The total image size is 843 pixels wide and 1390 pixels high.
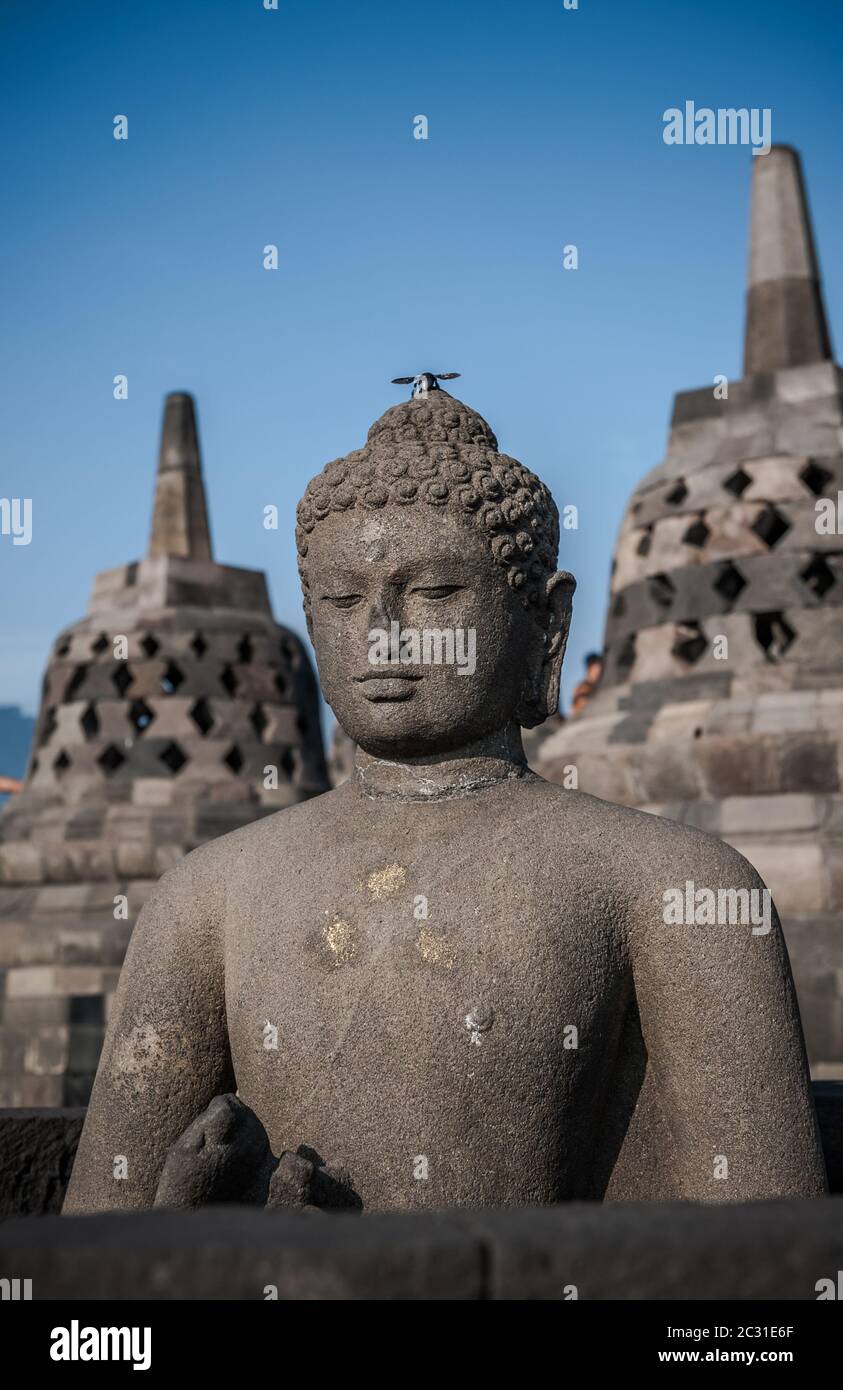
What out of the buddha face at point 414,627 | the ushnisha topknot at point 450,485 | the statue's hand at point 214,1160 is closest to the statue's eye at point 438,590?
the buddha face at point 414,627

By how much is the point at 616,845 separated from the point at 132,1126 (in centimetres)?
135

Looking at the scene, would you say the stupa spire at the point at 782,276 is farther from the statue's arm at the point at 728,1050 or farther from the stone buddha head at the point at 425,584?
the statue's arm at the point at 728,1050

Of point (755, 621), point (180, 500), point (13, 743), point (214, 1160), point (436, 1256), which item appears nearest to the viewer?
point (436, 1256)

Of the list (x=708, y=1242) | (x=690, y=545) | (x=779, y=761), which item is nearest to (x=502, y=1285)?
(x=708, y=1242)

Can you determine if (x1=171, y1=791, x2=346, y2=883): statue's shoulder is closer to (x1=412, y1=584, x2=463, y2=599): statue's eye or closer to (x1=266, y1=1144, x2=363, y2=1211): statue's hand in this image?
(x1=412, y1=584, x2=463, y2=599): statue's eye

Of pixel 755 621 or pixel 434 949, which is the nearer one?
pixel 434 949

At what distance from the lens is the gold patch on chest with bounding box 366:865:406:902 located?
370 cm

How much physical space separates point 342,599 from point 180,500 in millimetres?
11885

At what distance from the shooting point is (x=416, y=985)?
11.7 ft

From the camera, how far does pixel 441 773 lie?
12.8 ft

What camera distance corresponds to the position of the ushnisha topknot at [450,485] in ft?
12.7

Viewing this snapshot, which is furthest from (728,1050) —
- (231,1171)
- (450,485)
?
(450,485)

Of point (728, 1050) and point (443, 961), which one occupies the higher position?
point (443, 961)

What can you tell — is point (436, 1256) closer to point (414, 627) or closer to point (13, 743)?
point (414, 627)
